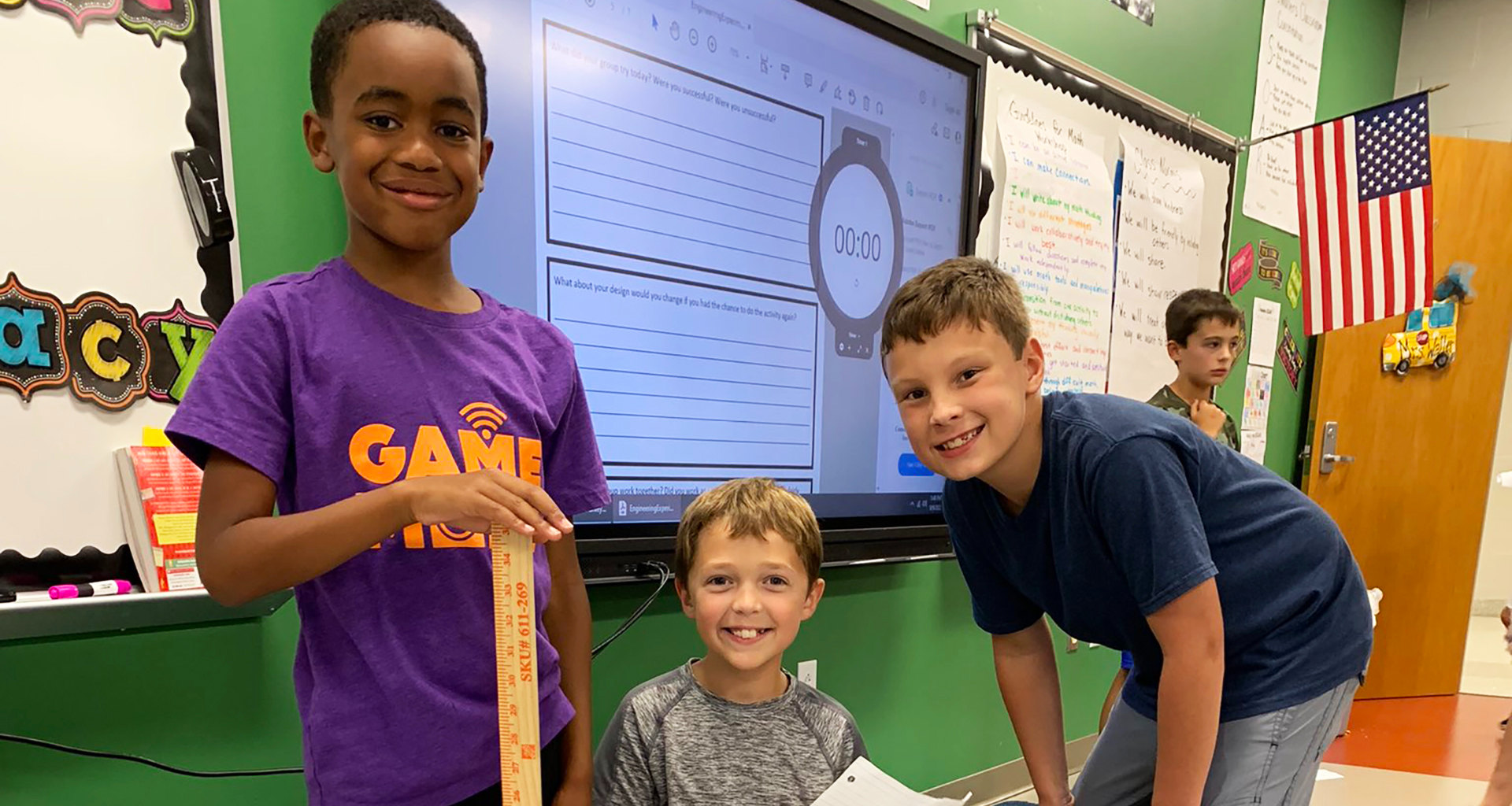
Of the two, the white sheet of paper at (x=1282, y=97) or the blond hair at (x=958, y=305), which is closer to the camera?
the blond hair at (x=958, y=305)

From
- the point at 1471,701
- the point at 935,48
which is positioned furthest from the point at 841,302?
the point at 1471,701

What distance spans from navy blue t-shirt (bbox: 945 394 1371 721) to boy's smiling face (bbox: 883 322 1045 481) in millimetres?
102

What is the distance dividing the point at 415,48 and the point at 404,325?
0.27 m

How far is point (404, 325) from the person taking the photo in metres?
0.79

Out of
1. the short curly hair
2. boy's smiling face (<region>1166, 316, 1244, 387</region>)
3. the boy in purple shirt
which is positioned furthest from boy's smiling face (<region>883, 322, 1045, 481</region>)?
boy's smiling face (<region>1166, 316, 1244, 387</region>)

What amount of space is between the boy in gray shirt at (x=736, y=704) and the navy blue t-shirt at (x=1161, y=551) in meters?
0.36

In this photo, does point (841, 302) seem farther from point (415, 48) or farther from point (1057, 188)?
point (415, 48)

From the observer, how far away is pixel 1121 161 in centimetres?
257

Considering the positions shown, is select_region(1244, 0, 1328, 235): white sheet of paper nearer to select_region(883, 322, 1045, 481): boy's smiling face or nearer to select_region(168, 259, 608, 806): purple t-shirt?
select_region(883, 322, 1045, 481): boy's smiling face

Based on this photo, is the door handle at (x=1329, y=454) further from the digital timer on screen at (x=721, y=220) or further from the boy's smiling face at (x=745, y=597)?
the boy's smiling face at (x=745, y=597)

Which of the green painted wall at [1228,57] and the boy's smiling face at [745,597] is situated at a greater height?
the green painted wall at [1228,57]

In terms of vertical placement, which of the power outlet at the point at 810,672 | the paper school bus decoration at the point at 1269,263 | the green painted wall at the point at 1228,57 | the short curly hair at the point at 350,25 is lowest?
the power outlet at the point at 810,672

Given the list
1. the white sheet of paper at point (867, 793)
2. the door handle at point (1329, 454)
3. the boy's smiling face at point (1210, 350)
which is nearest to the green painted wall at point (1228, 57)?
the door handle at point (1329, 454)

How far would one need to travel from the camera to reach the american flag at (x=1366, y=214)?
2641 mm
